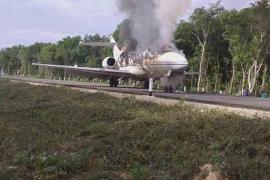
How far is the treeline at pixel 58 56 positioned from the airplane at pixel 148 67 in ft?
148

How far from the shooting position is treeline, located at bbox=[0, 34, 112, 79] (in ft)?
357

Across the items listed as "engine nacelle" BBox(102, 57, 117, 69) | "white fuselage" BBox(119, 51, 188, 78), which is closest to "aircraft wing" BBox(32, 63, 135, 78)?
"engine nacelle" BBox(102, 57, 117, 69)

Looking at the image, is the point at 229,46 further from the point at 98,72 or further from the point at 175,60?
the point at 175,60

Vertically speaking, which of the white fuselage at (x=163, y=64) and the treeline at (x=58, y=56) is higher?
the treeline at (x=58, y=56)

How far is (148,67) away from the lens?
35.7 m

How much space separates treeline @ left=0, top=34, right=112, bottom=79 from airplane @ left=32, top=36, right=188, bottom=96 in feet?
148

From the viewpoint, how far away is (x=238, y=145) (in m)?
9.37

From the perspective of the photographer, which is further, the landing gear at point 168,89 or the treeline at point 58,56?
the treeline at point 58,56

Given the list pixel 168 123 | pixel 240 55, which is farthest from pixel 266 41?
pixel 168 123

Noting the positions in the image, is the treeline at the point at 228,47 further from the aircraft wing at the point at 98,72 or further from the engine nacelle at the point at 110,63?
the aircraft wing at the point at 98,72

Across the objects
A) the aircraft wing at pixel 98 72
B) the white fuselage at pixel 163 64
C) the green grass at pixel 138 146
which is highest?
the white fuselage at pixel 163 64

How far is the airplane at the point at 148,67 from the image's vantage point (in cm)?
3139

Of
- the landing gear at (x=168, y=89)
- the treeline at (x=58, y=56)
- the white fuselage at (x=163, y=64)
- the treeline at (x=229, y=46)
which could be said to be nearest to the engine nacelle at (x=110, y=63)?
the white fuselage at (x=163, y=64)

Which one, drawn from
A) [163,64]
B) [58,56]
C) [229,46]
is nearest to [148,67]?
[163,64]
